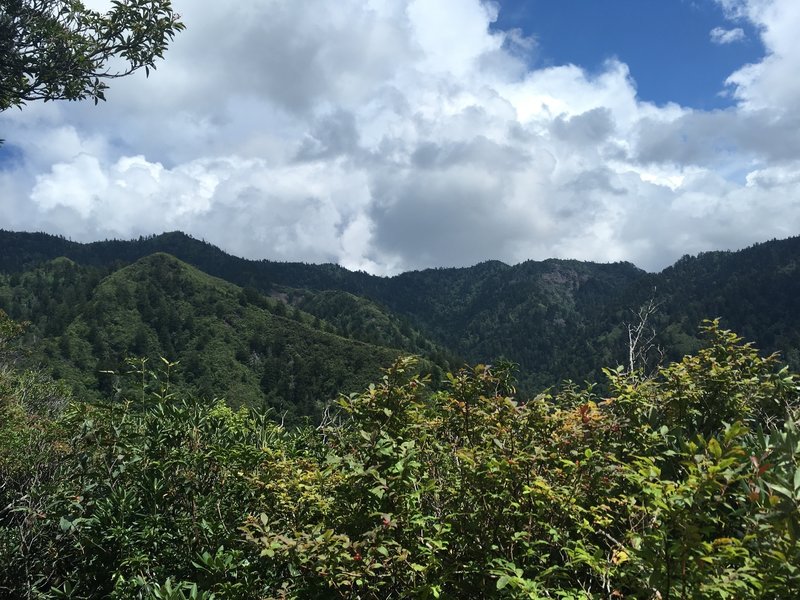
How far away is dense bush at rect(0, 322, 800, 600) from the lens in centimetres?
316

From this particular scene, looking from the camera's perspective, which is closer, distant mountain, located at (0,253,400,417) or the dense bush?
the dense bush

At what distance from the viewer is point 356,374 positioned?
126 m

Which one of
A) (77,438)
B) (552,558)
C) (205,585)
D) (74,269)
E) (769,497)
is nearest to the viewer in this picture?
(769,497)

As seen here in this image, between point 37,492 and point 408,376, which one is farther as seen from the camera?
point 37,492

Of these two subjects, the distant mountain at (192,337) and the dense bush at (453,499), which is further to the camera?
the distant mountain at (192,337)

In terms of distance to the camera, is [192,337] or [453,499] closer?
[453,499]

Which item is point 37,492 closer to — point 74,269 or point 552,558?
point 552,558

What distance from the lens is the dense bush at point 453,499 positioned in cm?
316

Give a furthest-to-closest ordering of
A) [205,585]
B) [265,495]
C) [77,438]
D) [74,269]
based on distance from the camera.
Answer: [74,269], [77,438], [265,495], [205,585]

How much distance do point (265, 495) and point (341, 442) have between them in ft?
3.52

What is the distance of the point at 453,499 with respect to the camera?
529cm

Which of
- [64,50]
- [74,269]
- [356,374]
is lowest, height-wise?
[356,374]

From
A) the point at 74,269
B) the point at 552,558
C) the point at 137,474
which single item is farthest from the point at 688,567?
the point at 74,269

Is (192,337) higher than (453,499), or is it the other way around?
(453,499)
